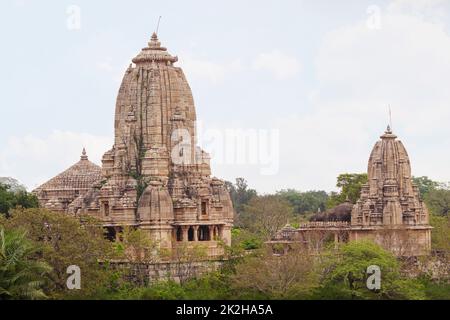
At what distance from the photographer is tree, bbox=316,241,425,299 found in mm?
70500

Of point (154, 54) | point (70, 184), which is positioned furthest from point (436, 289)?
point (70, 184)

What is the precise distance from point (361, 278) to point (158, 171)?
33.0 feet

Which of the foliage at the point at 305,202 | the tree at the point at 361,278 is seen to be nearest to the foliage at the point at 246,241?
the tree at the point at 361,278

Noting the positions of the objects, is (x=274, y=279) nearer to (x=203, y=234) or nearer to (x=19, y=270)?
(x=203, y=234)

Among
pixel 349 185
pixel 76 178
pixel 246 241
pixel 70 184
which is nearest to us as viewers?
pixel 70 184

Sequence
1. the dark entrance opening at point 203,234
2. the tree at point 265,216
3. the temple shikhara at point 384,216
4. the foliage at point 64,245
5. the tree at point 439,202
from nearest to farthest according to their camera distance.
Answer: the foliage at point 64,245 → the dark entrance opening at point 203,234 → the temple shikhara at point 384,216 → the tree at point 265,216 → the tree at point 439,202

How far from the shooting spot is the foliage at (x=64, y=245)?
223 ft

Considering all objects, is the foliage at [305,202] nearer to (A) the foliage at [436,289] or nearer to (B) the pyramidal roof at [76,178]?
(B) the pyramidal roof at [76,178]

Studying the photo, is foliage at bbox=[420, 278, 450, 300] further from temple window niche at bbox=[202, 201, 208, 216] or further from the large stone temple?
temple window niche at bbox=[202, 201, 208, 216]

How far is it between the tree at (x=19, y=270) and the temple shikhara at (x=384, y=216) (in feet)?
64.9

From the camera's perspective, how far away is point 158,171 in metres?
74.8

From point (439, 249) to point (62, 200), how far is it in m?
17.9
